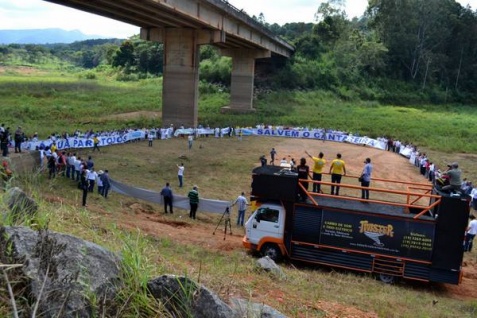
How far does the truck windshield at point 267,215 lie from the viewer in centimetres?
1575

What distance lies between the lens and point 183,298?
4773 millimetres

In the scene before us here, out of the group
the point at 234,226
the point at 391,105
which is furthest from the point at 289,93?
the point at 234,226

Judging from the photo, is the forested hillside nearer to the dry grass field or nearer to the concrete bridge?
the concrete bridge

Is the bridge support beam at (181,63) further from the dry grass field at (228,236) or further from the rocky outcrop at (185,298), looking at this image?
the rocky outcrop at (185,298)

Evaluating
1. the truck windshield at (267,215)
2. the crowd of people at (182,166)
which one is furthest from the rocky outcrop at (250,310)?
the truck windshield at (267,215)

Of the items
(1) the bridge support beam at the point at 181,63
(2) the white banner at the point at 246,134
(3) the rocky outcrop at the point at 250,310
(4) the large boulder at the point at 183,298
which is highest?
(1) the bridge support beam at the point at 181,63

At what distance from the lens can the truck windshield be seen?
15750mm

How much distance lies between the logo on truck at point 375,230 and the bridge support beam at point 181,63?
3104cm

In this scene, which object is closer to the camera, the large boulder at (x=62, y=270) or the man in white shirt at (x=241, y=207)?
the large boulder at (x=62, y=270)

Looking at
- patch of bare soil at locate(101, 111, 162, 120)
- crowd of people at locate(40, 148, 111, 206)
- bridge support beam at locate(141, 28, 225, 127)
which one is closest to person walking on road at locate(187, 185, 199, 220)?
crowd of people at locate(40, 148, 111, 206)

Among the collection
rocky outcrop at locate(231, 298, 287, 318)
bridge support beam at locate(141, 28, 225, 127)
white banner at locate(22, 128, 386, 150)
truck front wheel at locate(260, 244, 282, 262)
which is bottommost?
truck front wheel at locate(260, 244, 282, 262)

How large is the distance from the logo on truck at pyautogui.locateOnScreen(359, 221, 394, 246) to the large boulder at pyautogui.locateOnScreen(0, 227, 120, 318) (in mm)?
11302

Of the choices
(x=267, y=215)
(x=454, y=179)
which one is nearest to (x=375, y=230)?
(x=454, y=179)

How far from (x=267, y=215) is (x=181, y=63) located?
99.5 feet
